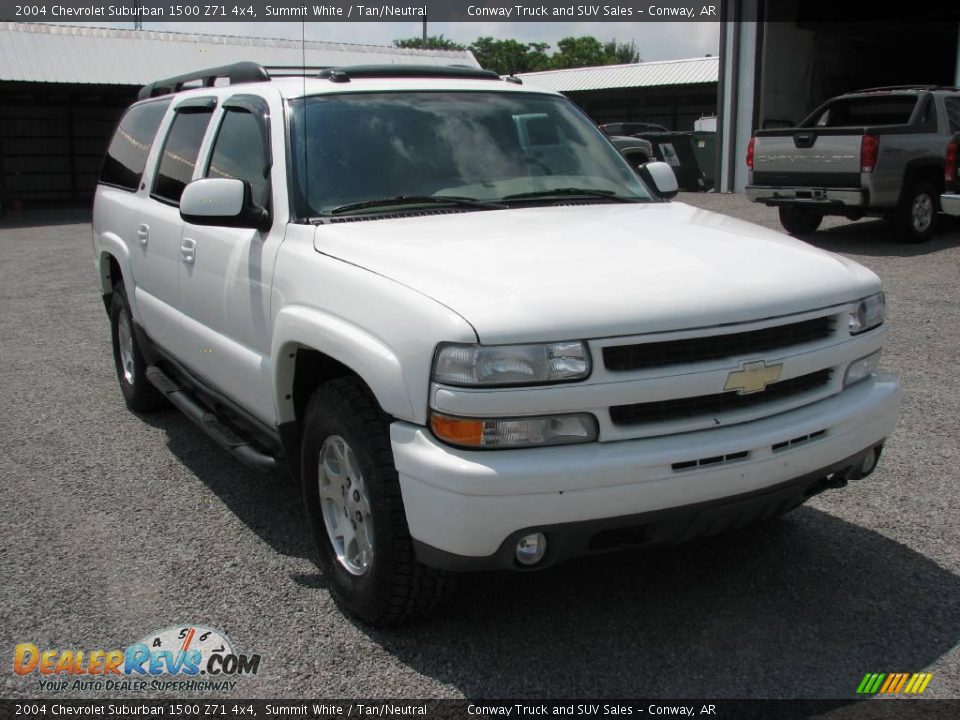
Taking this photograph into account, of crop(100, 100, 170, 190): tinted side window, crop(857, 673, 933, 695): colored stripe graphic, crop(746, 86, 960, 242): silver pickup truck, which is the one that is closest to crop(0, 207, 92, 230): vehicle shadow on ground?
crop(746, 86, 960, 242): silver pickup truck

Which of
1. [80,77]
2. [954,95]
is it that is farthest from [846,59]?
[80,77]

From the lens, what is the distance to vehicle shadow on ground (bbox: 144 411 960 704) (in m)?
3.10

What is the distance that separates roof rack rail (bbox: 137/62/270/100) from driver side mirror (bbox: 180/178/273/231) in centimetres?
110

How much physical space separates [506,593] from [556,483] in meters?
1.03

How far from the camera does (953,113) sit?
1299 centimetres

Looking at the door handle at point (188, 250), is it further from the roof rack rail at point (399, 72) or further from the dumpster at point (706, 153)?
the dumpster at point (706, 153)

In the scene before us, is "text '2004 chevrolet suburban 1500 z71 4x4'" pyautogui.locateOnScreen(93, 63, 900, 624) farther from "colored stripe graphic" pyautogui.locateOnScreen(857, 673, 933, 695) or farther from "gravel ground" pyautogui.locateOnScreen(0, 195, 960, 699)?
"colored stripe graphic" pyautogui.locateOnScreen(857, 673, 933, 695)

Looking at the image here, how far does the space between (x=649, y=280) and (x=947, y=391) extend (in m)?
3.97

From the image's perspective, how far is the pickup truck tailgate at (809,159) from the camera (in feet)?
39.1

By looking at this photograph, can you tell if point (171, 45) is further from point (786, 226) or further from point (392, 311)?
point (392, 311)

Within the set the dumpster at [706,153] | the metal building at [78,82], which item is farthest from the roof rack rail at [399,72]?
the metal building at [78,82]

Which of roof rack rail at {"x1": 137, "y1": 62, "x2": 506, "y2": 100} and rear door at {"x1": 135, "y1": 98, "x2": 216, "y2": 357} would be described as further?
rear door at {"x1": 135, "y1": 98, "x2": 216, "y2": 357}

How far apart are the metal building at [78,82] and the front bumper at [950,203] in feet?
62.9

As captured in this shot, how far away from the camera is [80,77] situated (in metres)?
25.5
